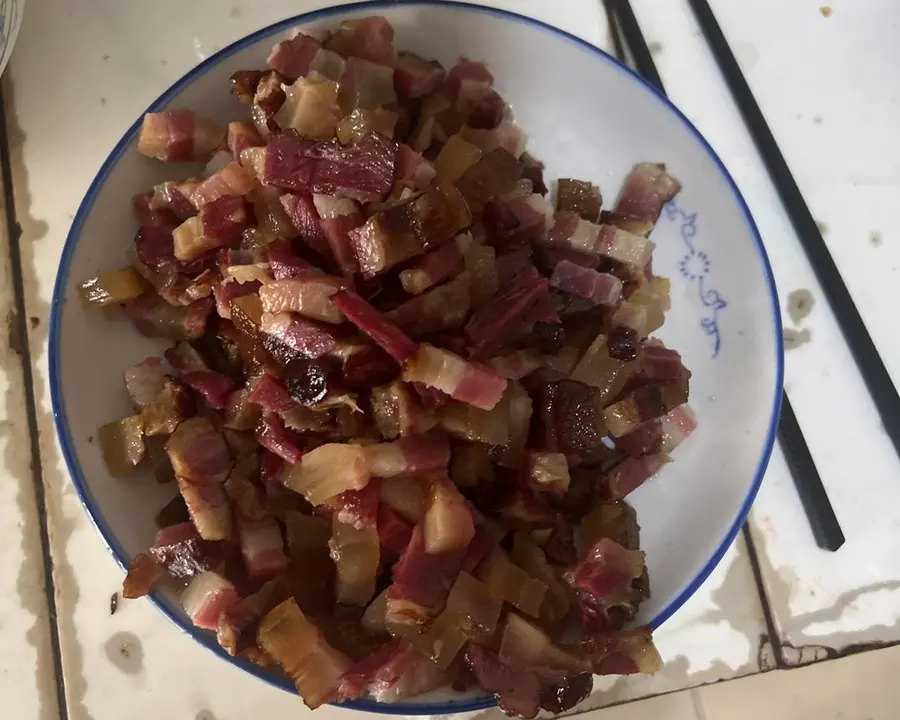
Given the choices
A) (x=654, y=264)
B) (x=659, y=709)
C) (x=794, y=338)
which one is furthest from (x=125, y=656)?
(x=794, y=338)

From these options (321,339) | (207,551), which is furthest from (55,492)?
(321,339)

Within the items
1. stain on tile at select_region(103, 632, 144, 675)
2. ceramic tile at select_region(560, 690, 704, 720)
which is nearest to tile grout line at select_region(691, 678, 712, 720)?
ceramic tile at select_region(560, 690, 704, 720)

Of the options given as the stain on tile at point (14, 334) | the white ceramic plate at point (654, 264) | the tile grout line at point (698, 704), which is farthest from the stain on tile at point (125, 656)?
the tile grout line at point (698, 704)

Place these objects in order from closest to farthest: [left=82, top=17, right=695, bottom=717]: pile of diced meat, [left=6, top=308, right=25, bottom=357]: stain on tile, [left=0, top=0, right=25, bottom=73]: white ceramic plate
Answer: [left=82, top=17, right=695, bottom=717]: pile of diced meat, [left=0, top=0, right=25, bottom=73]: white ceramic plate, [left=6, top=308, right=25, bottom=357]: stain on tile

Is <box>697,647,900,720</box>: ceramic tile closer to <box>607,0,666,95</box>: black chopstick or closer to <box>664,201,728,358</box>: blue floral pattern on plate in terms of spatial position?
<box>664,201,728,358</box>: blue floral pattern on plate

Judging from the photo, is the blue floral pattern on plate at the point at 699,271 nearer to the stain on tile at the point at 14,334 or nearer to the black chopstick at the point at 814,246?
the black chopstick at the point at 814,246

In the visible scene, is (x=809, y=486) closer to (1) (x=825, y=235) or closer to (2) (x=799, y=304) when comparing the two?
(2) (x=799, y=304)

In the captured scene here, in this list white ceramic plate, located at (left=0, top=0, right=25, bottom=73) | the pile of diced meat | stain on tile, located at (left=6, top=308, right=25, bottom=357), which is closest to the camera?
the pile of diced meat

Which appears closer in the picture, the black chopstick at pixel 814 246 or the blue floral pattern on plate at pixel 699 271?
the blue floral pattern on plate at pixel 699 271
